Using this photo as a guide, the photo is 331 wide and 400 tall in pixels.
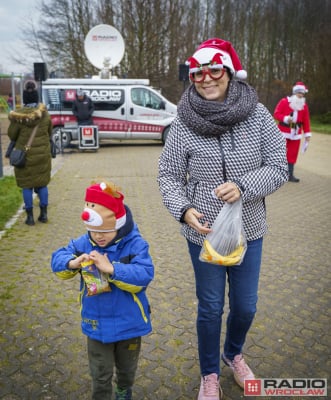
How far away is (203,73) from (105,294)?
129cm

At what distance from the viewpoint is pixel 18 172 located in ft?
19.8

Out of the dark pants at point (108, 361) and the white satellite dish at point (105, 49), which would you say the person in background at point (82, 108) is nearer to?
the white satellite dish at point (105, 49)

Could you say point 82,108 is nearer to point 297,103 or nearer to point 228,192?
point 297,103

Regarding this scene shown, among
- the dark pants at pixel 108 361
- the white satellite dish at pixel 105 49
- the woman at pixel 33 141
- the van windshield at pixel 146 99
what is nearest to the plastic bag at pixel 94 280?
the dark pants at pixel 108 361

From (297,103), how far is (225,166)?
7425mm

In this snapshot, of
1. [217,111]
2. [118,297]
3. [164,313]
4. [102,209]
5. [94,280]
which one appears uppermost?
[217,111]

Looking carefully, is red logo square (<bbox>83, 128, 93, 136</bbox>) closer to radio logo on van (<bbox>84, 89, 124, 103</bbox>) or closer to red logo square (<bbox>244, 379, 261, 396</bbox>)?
radio logo on van (<bbox>84, 89, 124, 103</bbox>)

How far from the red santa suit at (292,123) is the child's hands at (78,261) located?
7.88m

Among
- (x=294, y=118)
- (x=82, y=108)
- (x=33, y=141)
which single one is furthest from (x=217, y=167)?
(x=82, y=108)

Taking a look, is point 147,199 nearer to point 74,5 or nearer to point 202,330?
point 202,330

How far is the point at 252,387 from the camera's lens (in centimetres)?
271

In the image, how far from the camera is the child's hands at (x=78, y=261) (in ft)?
6.62

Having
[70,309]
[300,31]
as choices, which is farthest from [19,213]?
[300,31]

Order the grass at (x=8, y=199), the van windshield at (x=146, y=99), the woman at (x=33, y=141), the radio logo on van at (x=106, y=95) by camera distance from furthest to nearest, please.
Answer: the van windshield at (x=146, y=99) < the radio logo on van at (x=106, y=95) < the grass at (x=8, y=199) < the woman at (x=33, y=141)
